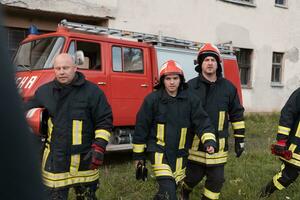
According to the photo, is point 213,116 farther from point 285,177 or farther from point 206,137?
point 285,177

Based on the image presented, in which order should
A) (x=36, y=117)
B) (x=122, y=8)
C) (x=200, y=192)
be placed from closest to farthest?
(x=36, y=117)
(x=200, y=192)
(x=122, y=8)

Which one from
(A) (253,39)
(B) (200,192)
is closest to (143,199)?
(B) (200,192)

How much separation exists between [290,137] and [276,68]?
1167 centimetres

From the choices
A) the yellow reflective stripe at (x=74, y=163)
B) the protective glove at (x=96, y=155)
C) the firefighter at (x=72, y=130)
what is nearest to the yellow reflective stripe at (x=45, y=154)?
the firefighter at (x=72, y=130)

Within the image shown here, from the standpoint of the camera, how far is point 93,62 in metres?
6.96

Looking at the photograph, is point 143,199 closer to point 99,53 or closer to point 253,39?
point 99,53

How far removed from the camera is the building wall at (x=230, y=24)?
10875 millimetres

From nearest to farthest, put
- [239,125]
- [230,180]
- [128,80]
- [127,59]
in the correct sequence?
[239,125]
[230,180]
[128,80]
[127,59]

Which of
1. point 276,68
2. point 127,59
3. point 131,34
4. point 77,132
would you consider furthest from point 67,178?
point 276,68

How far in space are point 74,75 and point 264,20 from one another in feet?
42.1

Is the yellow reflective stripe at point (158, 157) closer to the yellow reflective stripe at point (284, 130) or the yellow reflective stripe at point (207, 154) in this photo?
the yellow reflective stripe at point (207, 154)

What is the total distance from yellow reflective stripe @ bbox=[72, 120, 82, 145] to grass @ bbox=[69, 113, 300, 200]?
1446 mm

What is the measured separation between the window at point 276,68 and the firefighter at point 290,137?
11.4 m

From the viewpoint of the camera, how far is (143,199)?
4.84 meters
